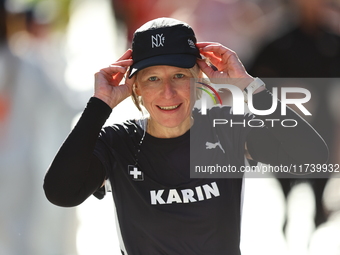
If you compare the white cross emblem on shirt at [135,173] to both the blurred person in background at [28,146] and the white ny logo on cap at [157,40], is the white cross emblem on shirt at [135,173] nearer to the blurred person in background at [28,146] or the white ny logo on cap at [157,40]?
the white ny logo on cap at [157,40]

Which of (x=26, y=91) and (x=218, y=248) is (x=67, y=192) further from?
(x=26, y=91)

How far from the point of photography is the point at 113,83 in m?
2.34

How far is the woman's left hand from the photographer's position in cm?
230

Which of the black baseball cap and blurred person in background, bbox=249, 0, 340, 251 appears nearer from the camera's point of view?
the black baseball cap

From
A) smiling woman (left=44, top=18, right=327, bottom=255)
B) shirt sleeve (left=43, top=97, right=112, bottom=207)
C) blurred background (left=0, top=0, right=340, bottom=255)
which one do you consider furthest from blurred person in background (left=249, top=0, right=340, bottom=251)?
shirt sleeve (left=43, top=97, right=112, bottom=207)

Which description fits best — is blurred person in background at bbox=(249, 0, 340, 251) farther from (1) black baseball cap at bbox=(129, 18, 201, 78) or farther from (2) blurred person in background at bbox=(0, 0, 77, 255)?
(2) blurred person in background at bbox=(0, 0, 77, 255)

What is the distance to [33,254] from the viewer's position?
12.0 feet

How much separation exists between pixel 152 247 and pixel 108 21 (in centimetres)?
294

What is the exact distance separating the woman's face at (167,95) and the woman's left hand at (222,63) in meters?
0.12

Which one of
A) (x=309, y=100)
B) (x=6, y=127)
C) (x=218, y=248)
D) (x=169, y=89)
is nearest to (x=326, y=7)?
(x=309, y=100)

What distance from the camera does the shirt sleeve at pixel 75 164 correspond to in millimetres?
2105

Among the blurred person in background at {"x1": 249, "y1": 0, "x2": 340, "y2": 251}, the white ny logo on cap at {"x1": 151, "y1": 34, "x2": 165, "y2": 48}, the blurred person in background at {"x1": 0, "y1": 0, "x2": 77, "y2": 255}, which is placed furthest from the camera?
the blurred person in background at {"x1": 0, "y1": 0, "x2": 77, "y2": 255}

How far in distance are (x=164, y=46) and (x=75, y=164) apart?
1.95ft

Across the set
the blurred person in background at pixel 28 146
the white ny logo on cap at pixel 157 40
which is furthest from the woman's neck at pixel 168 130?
the blurred person in background at pixel 28 146
